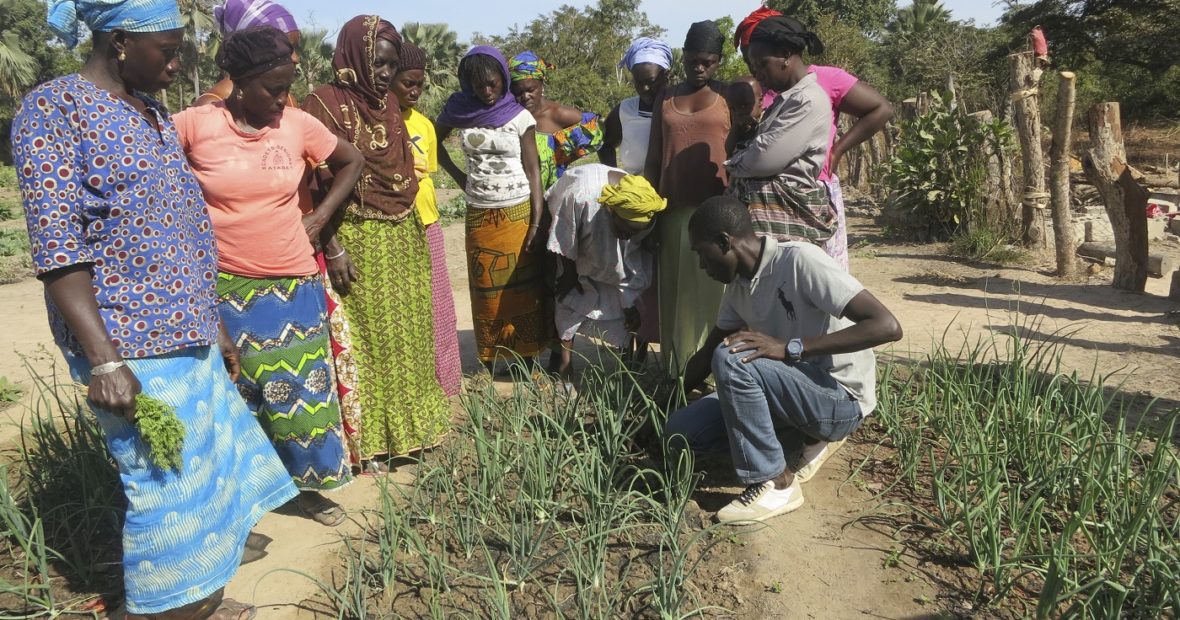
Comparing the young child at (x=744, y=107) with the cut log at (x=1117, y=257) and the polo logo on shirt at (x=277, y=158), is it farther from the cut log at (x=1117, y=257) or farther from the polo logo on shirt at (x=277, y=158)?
the cut log at (x=1117, y=257)

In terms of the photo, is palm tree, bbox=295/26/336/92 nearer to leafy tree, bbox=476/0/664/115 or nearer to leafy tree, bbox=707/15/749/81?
leafy tree, bbox=476/0/664/115

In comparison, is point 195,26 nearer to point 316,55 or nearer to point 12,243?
point 316,55

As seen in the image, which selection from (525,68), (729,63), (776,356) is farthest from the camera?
(729,63)

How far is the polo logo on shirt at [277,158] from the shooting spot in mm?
2525

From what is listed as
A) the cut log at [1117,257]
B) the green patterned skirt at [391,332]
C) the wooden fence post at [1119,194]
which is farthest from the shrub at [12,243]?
the cut log at [1117,257]

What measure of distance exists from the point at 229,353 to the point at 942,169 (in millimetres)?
7375

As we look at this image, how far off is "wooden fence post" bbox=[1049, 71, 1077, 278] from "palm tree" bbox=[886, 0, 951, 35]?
88.1 feet

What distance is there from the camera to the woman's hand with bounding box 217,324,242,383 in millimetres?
2416

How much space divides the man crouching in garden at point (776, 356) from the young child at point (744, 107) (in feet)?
2.23

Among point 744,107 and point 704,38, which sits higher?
point 704,38

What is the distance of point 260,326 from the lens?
2.62 metres

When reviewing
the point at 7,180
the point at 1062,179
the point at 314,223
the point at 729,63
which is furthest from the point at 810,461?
the point at 7,180

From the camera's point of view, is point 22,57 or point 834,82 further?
point 22,57

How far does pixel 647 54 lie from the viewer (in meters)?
3.93
